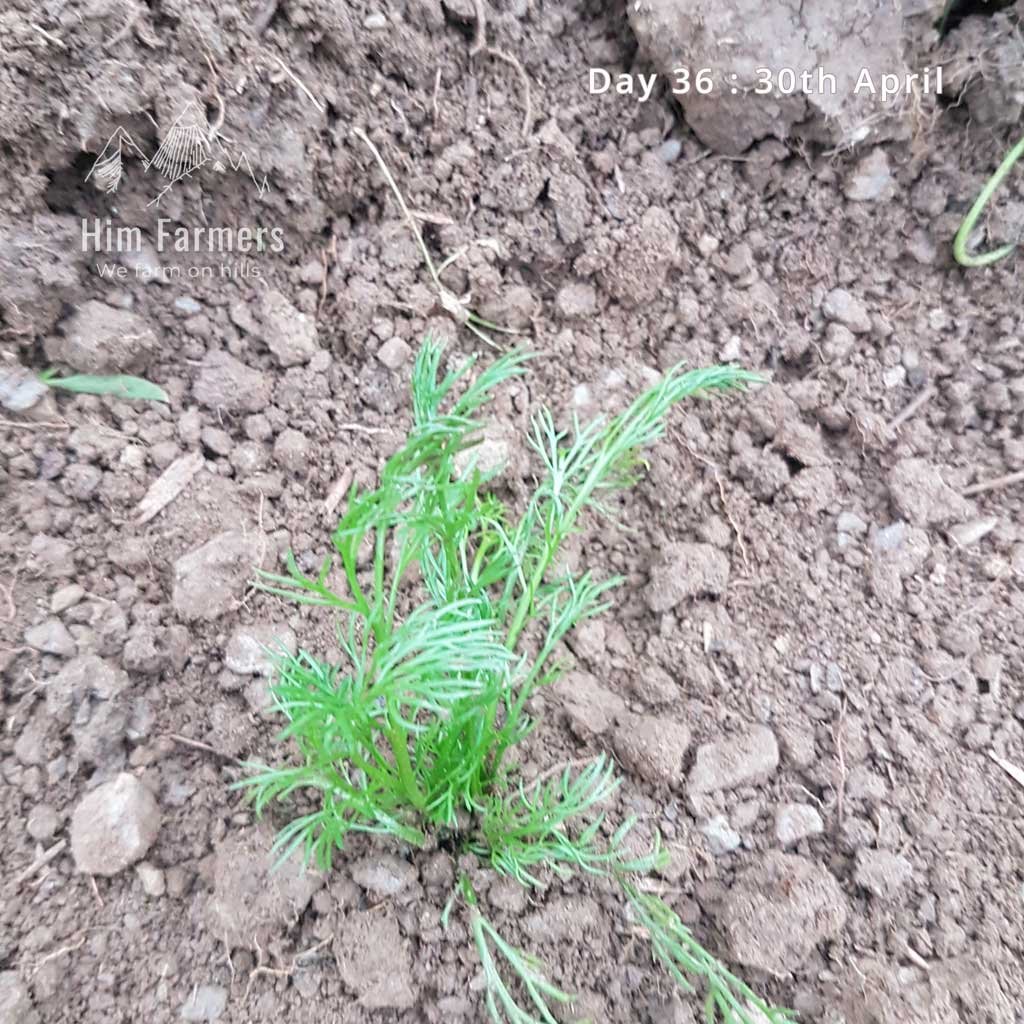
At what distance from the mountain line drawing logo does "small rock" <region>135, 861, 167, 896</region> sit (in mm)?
1157

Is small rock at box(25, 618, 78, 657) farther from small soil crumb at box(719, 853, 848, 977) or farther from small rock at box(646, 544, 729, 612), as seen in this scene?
small soil crumb at box(719, 853, 848, 977)

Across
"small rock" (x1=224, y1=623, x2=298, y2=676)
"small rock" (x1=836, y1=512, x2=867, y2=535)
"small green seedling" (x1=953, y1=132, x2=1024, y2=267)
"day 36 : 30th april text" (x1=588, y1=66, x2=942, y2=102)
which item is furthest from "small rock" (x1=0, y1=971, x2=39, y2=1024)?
"small green seedling" (x1=953, y1=132, x2=1024, y2=267)

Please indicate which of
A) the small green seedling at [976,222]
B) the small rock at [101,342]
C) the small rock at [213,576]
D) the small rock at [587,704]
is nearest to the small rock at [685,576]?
the small rock at [587,704]

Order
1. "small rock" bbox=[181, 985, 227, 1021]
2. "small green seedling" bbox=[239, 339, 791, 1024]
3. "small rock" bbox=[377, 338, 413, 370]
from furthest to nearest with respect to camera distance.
→ "small rock" bbox=[377, 338, 413, 370], "small rock" bbox=[181, 985, 227, 1021], "small green seedling" bbox=[239, 339, 791, 1024]

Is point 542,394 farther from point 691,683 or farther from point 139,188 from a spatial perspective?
point 139,188

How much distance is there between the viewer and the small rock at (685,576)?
1452 mm

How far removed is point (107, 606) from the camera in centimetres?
129

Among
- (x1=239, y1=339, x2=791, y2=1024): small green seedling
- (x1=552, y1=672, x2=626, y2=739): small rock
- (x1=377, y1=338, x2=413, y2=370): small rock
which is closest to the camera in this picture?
(x1=239, y1=339, x2=791, y2=1024): small green seedling

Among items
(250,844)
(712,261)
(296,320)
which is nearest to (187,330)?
(296,320)

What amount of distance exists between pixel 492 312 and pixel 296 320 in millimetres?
400

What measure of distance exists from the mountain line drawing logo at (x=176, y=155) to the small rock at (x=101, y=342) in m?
0.24

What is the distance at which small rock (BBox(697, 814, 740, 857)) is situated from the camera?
1274mm

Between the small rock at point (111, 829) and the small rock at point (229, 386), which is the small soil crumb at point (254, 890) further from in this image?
the small rock at point (229, 386)

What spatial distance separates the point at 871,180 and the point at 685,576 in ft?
3.33
